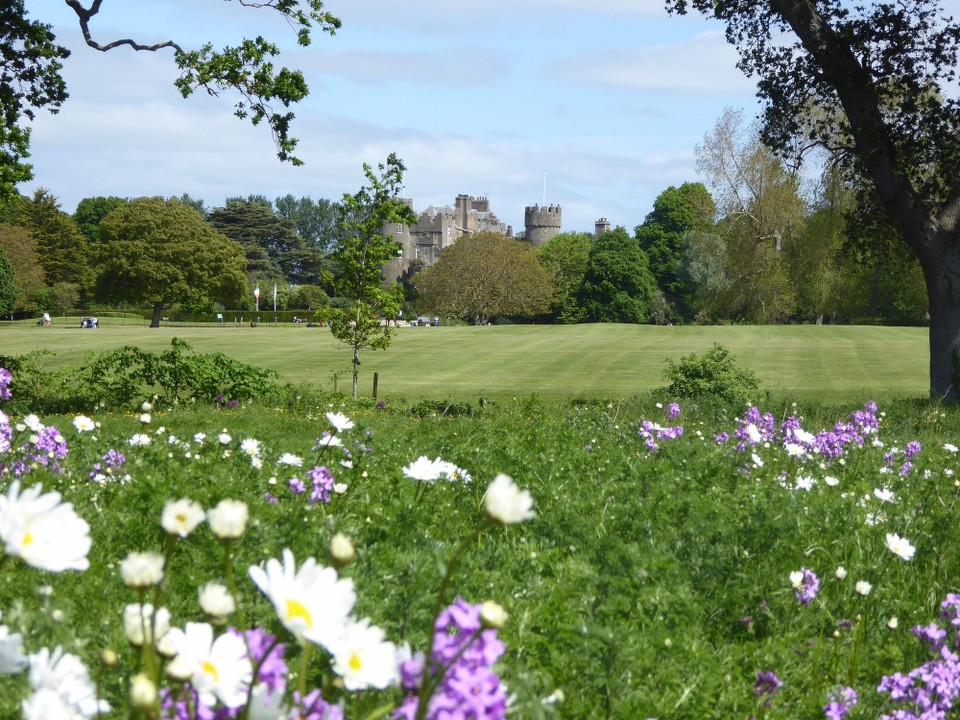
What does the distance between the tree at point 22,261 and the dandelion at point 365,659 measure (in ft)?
221

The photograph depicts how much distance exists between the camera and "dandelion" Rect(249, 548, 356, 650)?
124cm

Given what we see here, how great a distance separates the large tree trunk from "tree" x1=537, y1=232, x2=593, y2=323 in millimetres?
59111

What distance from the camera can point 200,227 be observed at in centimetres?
6400

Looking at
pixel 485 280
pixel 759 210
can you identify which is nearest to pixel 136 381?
pixel 759 210

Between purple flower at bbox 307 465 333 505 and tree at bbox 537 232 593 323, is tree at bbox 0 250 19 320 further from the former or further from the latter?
purple flower at bbox 307 465 333 505

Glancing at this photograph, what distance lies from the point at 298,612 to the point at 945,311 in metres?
14.6

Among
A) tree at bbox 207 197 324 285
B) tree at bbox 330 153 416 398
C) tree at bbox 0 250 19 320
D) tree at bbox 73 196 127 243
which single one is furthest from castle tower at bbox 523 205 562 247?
tree at bbox 330 153 416 398

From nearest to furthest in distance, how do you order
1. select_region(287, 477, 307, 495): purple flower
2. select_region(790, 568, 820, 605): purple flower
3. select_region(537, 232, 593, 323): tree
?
select_region(790, 568, 820, 605): purple flower
select_region(287, 477, 307, 495): purple flower
select_region(537, 232, 593, 323): tree

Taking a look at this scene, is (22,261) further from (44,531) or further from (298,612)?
(298,612)

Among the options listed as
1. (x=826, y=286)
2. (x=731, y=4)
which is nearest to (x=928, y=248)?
(x=731, y=4)

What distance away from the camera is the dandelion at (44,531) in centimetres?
126

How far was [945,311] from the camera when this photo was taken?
14.0m

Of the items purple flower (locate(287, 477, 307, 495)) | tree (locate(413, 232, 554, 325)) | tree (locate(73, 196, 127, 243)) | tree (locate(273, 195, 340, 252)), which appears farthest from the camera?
tree (locate(273, 195, 340, 252))

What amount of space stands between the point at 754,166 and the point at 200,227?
37.2m
